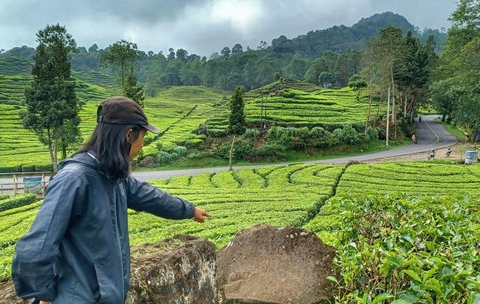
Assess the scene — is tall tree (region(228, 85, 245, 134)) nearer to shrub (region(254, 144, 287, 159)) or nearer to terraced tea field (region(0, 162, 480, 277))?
shrub (region(254, 144, 287, 159))

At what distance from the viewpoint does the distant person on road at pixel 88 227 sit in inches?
86.7

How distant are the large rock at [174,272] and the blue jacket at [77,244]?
1061 mm

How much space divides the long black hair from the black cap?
0.10ft

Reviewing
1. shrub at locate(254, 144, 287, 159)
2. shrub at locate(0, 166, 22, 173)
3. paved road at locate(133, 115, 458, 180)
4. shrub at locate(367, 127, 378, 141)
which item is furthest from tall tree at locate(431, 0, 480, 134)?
shrub at locate(0, 166, 22, 173)

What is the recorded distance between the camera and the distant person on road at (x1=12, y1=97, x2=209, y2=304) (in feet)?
7.23

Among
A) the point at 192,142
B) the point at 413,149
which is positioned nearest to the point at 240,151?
the point at 192,142

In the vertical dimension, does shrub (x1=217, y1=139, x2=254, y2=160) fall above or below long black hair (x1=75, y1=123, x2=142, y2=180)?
below

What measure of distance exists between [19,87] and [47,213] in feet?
243

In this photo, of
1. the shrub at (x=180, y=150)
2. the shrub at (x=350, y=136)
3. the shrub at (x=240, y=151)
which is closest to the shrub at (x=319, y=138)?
the shrub at (x=350, y=136)

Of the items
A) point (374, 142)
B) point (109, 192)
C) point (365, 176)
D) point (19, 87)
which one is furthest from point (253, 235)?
point (19, 87)

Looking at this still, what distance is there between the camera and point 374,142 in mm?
37938

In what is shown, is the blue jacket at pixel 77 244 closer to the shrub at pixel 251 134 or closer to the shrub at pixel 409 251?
the shrub at pixel 409 251

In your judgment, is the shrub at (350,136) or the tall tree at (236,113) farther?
the shrub at (350,136)

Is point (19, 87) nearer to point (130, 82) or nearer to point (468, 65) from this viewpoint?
point (130, 82)
